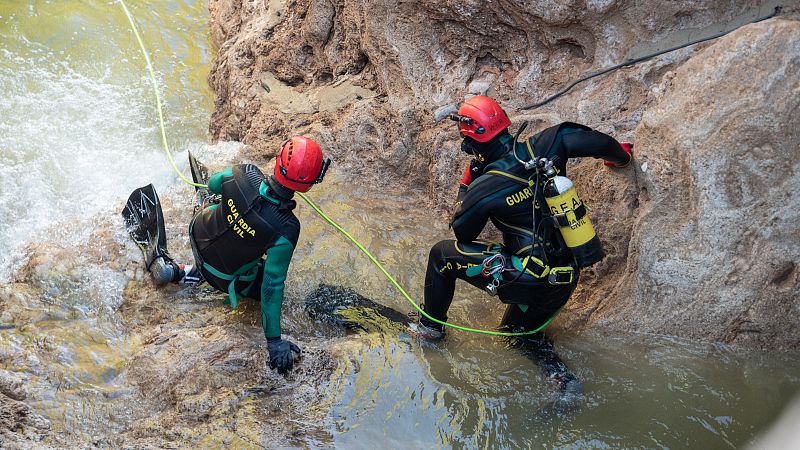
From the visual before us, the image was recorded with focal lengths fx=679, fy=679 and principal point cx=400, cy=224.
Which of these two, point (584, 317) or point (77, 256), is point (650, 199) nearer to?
point (584, 317)

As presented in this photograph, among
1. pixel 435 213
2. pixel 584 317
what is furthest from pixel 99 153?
pixel 584 317

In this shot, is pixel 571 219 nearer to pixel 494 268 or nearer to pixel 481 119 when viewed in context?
pixel 494 268

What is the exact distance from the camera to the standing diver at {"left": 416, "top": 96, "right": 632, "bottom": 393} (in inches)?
171

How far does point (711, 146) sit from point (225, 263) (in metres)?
3.28

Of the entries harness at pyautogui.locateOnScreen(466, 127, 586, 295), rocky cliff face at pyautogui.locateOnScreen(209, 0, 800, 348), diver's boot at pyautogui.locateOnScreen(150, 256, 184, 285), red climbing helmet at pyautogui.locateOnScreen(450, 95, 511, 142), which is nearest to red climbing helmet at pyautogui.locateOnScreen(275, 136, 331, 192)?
red climbing helmet at pyautogui.locateOnScreen(450, 95, 511, 142)

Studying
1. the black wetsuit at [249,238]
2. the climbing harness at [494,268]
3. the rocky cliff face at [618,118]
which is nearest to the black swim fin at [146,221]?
the black wetsuit at [249,238]

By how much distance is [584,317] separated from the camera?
16.4ft

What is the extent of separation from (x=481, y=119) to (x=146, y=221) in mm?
2818

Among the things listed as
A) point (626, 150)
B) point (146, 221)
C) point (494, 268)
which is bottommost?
point (146, 221)

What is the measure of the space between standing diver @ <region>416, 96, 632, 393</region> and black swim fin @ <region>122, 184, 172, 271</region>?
229 centimetres

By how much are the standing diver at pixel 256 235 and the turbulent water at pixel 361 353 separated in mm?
408

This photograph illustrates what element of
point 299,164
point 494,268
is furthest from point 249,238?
point 494,268

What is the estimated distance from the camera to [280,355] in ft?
14.2

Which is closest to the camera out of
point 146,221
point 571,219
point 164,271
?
point 571,219
